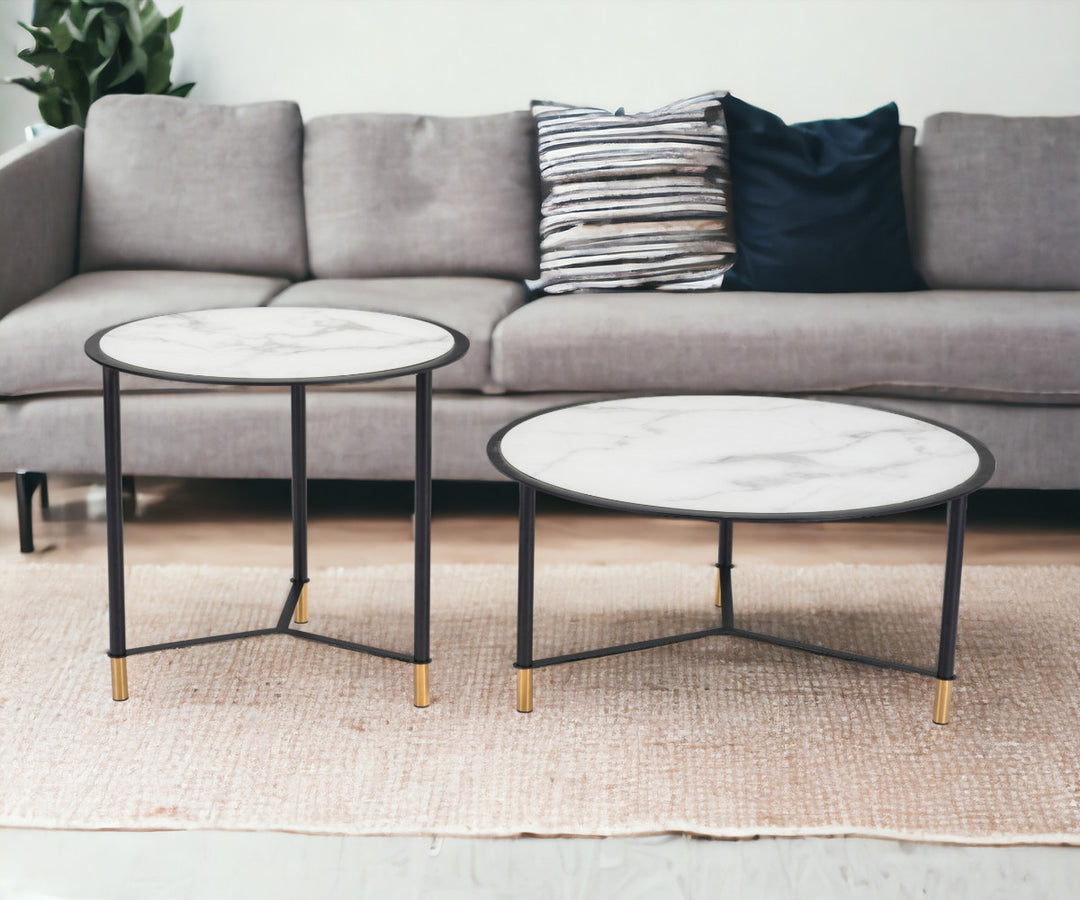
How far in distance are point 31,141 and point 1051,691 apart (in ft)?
7.90

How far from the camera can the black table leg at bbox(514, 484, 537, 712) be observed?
5.37ft

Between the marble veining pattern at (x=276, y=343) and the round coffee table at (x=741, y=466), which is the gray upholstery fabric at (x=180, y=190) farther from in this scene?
the round coffee table at (x=741, y=466)

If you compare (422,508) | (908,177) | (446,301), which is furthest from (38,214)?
(908,177)

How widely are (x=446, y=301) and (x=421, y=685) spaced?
1.14 m

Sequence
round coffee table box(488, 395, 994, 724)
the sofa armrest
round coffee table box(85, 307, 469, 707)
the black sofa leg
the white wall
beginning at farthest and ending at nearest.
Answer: the white wall
the sofa armrest
the black sofa leg
round coffee table box(85, 307, 469, 707)
round coffee table box(488, 395, 994, 724)

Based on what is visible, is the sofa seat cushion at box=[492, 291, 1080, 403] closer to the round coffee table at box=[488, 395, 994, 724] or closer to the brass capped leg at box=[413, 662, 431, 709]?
the round coffee table at box=[488, 395, 994, 724]

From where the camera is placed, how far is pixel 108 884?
136cm

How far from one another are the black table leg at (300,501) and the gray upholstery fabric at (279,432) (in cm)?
46

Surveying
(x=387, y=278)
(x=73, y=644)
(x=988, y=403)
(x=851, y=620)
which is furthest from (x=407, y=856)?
(x=387, y=278)

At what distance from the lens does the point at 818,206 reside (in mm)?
2822

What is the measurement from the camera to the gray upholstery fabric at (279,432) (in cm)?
248

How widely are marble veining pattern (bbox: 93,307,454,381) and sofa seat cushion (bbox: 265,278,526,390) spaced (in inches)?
19.9

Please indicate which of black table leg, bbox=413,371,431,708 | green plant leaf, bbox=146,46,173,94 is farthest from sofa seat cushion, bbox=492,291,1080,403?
green plant leaf, bbox=146,46,173,94

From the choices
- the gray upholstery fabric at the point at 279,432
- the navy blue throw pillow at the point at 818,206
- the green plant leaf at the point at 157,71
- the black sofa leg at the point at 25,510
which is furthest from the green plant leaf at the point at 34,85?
the navy blue throw pillow at the point at 818,206
